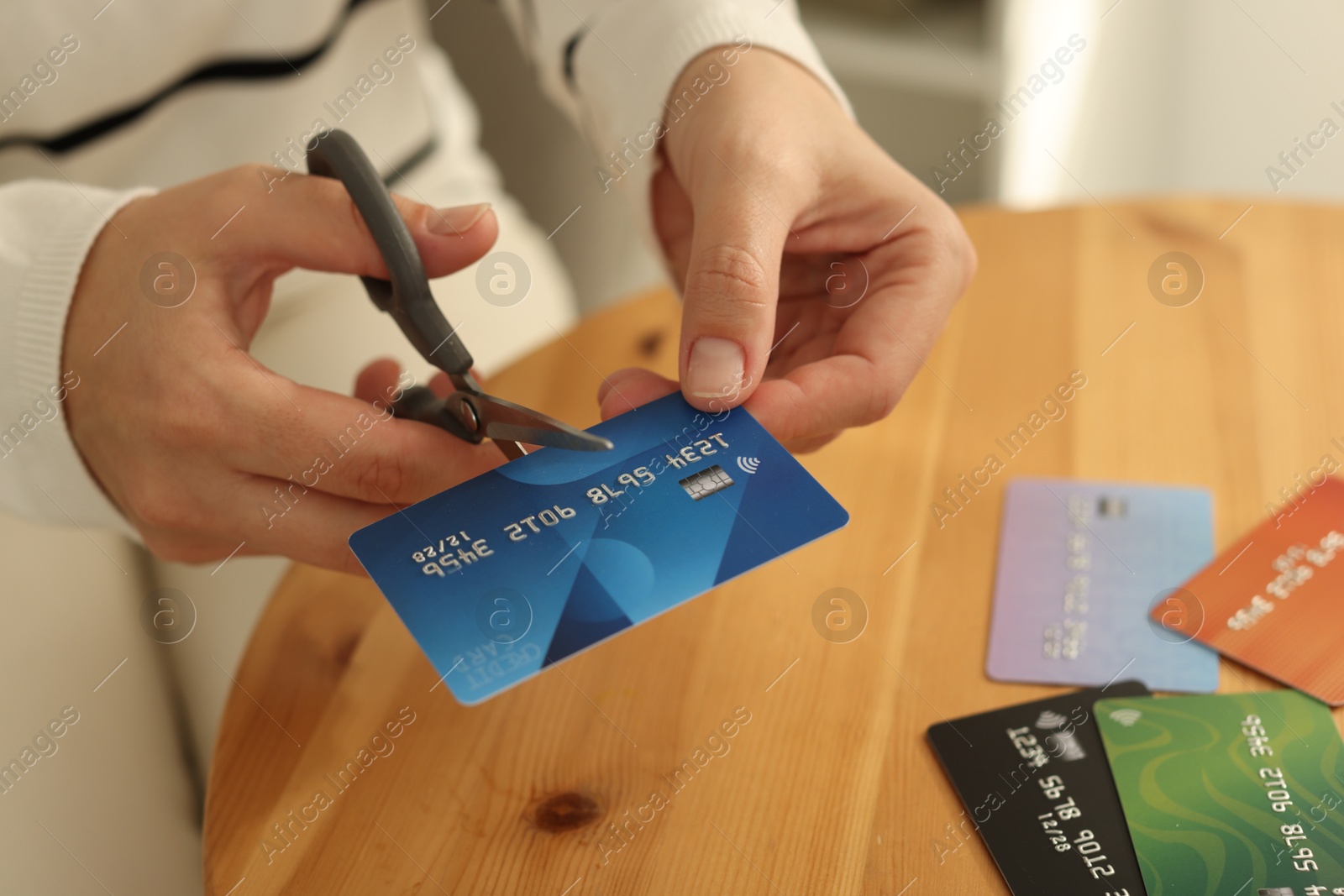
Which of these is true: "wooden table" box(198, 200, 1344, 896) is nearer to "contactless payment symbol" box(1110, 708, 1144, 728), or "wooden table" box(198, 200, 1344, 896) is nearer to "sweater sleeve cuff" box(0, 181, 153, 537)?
"contactless payment symbol" box(1110, 708, 1144, 728)

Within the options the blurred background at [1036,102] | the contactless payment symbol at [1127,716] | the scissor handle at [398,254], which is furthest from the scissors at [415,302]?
the blurred background at [1036,102]

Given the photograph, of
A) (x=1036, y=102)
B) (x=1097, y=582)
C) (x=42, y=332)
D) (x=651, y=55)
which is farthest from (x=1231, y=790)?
(x=1036, y=102)

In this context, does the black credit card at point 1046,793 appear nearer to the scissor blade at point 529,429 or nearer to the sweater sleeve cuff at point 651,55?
the scissor blade at point 529,429

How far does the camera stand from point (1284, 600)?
68 centimetres

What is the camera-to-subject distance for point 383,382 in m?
0.78

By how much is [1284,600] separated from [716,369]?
0.40 metres

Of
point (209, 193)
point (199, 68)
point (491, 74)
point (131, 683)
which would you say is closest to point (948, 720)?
point (209, 193)

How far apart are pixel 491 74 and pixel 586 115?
726mm

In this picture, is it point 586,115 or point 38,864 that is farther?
point 586,115

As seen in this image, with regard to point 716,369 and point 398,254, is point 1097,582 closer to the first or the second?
point 716,369

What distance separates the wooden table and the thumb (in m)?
0.19

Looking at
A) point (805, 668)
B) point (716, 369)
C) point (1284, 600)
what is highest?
point (716, 369)

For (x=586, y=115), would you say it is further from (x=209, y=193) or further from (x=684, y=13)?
(x=209, y=193)

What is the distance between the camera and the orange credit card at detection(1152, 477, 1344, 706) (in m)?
0.64
